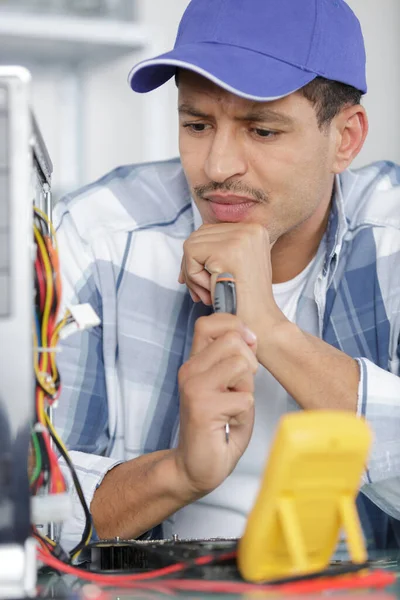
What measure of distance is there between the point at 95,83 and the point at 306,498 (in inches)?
92.8

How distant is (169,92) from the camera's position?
2812mm

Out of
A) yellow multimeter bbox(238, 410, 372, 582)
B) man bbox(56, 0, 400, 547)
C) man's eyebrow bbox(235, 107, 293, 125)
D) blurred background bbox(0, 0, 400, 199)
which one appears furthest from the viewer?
blurred background bbox(0, 0, 400, 199)

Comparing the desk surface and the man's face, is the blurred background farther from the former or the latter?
the desk surface

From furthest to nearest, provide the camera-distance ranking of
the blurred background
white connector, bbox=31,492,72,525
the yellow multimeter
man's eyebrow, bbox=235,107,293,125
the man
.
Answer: the blurred background
man's eyebrow, bbox=235,107,293,125
the man
white connector, bbox=31,492,72,525
the yellow multimeter

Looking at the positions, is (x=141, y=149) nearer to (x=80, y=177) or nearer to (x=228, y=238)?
(x=80, y=177)

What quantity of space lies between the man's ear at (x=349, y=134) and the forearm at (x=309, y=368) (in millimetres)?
401

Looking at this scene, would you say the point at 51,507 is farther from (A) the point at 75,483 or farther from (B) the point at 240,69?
(B) the point at 240,69

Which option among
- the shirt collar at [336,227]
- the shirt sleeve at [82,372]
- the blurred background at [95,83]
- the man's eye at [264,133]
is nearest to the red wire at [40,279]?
the shirt sleeve at [82,372]

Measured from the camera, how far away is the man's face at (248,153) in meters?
1.29

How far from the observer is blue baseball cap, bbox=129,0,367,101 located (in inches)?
48.3

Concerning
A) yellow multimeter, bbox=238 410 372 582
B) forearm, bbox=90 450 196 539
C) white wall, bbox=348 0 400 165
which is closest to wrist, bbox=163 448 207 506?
forearm, bbox=90 450 196 539

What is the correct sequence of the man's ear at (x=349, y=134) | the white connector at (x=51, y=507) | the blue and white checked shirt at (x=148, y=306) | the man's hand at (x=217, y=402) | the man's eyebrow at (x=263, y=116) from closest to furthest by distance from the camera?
the white connector at (x=51, y=507), the man's hand at (x=217, y=402), the man's eyebrow at (x=263, y=116), the blue and white checked shirt at (x=148, y=306), the man's ear at (x=349, y=134)

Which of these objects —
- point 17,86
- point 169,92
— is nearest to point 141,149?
point 169,92

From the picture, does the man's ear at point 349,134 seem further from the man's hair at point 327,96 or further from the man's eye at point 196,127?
the man's eye at point 196,127
